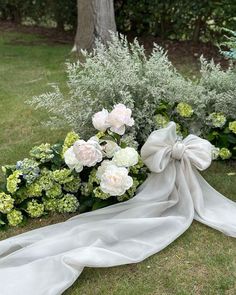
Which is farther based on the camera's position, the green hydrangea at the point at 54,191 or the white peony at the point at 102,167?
the green hydrangea at the point at 54,191

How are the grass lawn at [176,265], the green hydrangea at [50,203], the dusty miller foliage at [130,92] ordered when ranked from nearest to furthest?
the grass lawn at [176,265] → the green hydrangea at [50,203] → the dusty miller foliage at [130,92]

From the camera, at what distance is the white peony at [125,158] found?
11.4 ft

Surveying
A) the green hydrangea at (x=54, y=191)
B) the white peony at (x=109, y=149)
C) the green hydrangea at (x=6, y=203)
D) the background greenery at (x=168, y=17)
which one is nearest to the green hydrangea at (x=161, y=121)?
the white peony at (x=109, y=149)

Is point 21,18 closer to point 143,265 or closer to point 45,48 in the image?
point 45,48

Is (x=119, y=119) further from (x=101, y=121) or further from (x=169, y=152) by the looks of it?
(x=169, y=152)

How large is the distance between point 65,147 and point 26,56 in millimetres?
6389

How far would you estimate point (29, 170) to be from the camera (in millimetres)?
3605

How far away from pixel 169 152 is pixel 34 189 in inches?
40.8

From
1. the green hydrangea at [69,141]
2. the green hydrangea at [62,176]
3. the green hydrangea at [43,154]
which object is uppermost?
the green hydrangea at [69,141]

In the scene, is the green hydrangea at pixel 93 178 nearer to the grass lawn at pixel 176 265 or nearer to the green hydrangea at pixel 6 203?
the grass lawn at pixel 176 265

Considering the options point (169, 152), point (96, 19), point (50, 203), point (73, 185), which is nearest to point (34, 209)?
point (50, 203)

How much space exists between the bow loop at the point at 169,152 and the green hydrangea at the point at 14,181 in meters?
0.93

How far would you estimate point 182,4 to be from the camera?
9.33 meters

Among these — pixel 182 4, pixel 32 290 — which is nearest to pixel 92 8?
pixel 182 4
